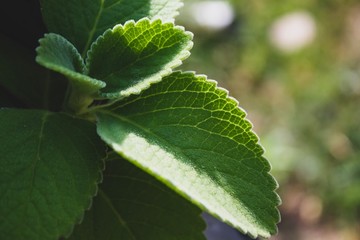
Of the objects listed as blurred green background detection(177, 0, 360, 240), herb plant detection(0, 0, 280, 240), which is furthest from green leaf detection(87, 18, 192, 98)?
blurred green background detection(177, 0, 360, 240)

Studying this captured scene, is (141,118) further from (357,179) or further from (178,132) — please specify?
(357,179)

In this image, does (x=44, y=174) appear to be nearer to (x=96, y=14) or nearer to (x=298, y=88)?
(x=96, y=14)

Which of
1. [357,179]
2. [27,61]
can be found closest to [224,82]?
[357,179]

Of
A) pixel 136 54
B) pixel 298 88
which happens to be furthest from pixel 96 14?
pixel 298 88

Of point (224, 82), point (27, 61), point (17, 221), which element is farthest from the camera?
point (224, 82)

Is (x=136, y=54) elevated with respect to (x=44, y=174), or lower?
elevated

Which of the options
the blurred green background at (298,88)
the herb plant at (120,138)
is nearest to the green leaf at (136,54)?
the herb plant at (120,138)
